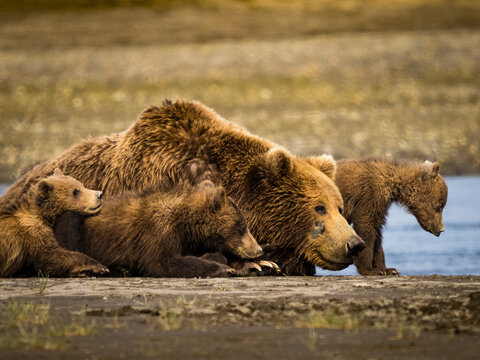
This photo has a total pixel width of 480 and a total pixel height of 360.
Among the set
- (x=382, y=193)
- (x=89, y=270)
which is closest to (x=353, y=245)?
(x=382, y=193)

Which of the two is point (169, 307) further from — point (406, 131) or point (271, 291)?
point (406, 131)

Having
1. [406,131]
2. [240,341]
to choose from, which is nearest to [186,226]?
[240,341]

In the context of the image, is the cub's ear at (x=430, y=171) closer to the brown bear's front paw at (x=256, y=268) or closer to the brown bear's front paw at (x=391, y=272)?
the brown bear's front paw at (x=391, y=272)

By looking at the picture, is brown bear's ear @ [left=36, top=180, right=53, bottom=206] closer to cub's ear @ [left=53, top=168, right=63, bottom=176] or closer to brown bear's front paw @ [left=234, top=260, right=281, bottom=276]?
cub's ear @ [left=53, top=168, right=63, bottom=176]

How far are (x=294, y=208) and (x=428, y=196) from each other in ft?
5.84

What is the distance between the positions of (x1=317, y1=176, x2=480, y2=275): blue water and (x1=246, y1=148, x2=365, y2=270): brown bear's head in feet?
6.15

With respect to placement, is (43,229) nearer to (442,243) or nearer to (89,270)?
(89,270)

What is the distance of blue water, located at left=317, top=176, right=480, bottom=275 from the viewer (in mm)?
11859

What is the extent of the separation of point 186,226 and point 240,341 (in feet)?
8.32

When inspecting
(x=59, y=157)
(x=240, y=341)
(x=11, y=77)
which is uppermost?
(x=11, y=77)

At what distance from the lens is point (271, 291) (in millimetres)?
6652

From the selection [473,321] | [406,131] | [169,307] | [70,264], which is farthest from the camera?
[406,131]

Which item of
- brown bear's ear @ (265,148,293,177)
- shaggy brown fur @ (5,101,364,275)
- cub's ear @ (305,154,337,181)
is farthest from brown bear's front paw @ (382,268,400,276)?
brown bear's ear @ (265,148,293,177)

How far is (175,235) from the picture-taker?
7.52 metres
